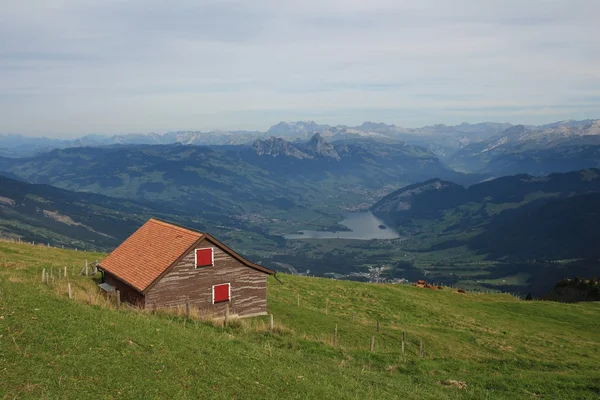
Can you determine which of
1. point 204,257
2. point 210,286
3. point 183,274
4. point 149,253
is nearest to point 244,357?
point 183,274

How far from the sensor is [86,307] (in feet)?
80.5

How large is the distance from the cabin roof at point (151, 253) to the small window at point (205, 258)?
102 cm

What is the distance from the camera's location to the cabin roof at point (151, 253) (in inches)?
1529

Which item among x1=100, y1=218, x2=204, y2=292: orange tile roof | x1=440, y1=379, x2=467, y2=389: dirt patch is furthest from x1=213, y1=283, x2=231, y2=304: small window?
x1=440, y1=379, x2=467, y2=389: dirt patch

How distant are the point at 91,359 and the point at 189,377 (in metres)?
4.06

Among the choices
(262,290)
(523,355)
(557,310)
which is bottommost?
(557,310)

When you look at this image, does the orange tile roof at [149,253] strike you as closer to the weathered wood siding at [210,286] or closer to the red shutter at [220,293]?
the weathered wood siding at [210,286]

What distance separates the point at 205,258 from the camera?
40.9 m

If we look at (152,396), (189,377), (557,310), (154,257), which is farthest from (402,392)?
(557,310)

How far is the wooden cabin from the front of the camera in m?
38.6

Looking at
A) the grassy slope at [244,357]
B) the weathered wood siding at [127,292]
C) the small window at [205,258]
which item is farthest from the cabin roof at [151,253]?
the grassy slope at [244,357]

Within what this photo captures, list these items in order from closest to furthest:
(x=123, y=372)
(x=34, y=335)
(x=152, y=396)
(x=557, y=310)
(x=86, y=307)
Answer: (x=152, y=396)
(x=123, y=372)
(x=34, y=335)
(x=86, y=307)
(x=557, y=310)

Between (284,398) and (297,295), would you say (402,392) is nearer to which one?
(284,398)

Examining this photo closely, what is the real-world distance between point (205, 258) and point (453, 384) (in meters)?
24.4
